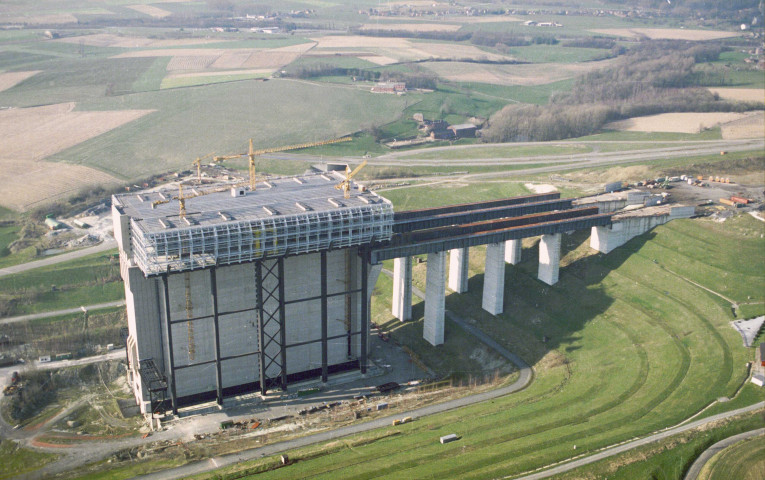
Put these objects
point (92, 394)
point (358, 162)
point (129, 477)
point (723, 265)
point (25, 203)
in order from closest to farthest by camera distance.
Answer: point (129, 477) → point (92, 394) → point (723, 265) → point (25, 203) → point (358, 162)

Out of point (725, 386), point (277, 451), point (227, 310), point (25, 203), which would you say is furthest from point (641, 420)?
point (25, 203)

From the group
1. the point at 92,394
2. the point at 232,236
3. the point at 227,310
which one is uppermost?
the point at 232,236

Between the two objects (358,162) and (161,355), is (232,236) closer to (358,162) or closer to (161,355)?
(161,355)

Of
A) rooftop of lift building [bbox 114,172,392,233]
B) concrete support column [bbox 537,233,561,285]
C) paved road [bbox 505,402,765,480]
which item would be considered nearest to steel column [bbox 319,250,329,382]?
rooftop of lift building [bbox 114,172,392,233]

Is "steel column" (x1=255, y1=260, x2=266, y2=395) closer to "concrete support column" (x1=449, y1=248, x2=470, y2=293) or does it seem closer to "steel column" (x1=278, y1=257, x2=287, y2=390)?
"steel column" (x1=278, y1=257, x2=287, y2=390)

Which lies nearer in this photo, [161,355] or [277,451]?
[277,451]

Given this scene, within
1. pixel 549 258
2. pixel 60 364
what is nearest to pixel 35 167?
pixel 60 364

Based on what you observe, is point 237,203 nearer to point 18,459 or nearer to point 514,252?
point 18,459
